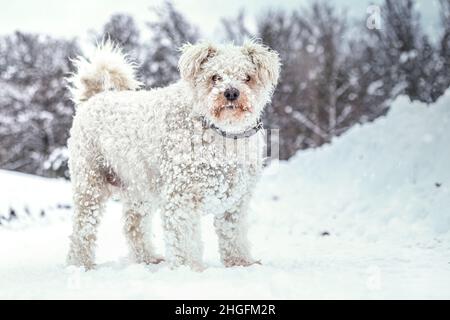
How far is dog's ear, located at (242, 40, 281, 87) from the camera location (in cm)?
516

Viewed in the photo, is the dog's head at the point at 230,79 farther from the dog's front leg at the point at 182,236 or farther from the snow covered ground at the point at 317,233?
the snow covered ground at the point at 317,233

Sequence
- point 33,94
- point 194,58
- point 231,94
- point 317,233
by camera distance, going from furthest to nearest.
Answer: point 33,94
point 317,233
point 194,58
point 231,94

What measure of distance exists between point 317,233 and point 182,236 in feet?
12.2

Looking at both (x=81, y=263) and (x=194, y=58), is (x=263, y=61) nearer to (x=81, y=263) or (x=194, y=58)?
(x=194, y=58)

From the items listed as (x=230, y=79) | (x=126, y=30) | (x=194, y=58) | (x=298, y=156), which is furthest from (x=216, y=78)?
(x=126, y=30)

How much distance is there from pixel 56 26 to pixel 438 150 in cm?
1763

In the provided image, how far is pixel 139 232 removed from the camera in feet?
20.7

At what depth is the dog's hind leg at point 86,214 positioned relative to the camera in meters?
5.82

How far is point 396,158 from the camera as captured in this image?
1065cm

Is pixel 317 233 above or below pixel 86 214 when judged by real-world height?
below

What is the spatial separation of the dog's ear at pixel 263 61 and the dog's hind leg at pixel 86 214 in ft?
6.19

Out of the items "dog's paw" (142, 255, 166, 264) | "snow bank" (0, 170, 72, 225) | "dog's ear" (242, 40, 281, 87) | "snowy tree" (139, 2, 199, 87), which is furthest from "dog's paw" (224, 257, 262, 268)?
"snowy tree" (139, 2, 199, 87)

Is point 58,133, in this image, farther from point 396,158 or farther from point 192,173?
point 192,173
